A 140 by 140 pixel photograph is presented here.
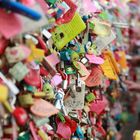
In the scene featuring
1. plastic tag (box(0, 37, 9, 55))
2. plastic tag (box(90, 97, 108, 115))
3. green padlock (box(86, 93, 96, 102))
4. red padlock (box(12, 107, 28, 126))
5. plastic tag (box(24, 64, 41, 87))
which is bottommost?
plastic tag (box(90, 97, 108, 115))

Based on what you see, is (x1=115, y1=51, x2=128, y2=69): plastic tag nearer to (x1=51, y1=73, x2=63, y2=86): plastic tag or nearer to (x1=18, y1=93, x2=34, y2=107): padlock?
(x1=51, y1=73, x2=63, y2=86): plastic tag

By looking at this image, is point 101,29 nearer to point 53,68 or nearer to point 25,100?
point 53,68

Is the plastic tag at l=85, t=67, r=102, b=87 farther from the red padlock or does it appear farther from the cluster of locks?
the red padlock

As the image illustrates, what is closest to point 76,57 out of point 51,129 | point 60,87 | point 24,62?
point 60,87

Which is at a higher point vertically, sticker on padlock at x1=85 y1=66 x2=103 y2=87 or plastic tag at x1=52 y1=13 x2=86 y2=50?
plastic tag at x1=52 y1=13 x2=86 y2=50

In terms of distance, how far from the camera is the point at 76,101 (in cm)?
119

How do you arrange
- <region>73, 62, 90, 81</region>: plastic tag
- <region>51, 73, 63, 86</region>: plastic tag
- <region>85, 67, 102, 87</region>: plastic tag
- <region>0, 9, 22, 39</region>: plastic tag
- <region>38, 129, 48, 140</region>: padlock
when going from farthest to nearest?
<region>85, 67, 102, 87</region>: plastic tag
<region>73, 62, 90, 81</region>: plastic tag
<region>51, 73, 63, 86</region>: plastic tag
<region>38, 129, 48, 140</region>: padlock
<region>0, 9, 22, 39</region>: plastic tag

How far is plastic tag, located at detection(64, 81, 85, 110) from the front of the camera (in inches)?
46.4

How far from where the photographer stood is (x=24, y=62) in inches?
32.4

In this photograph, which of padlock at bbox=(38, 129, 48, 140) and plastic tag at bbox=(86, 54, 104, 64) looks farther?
plastic tag at bbox=(86, 54, 104, 64)

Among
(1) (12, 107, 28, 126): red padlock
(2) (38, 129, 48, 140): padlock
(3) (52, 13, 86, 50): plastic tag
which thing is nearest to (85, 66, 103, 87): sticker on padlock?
(3) (52, 13, 86, 50): plastic tag

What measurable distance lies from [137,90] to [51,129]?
57.4 inches

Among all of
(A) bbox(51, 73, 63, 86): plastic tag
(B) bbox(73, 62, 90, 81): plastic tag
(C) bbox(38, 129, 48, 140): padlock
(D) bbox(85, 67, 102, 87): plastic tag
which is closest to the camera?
(C) bbox(38, 129, 48, 140): padlock

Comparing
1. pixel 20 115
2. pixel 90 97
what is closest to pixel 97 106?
pixel 90 97
